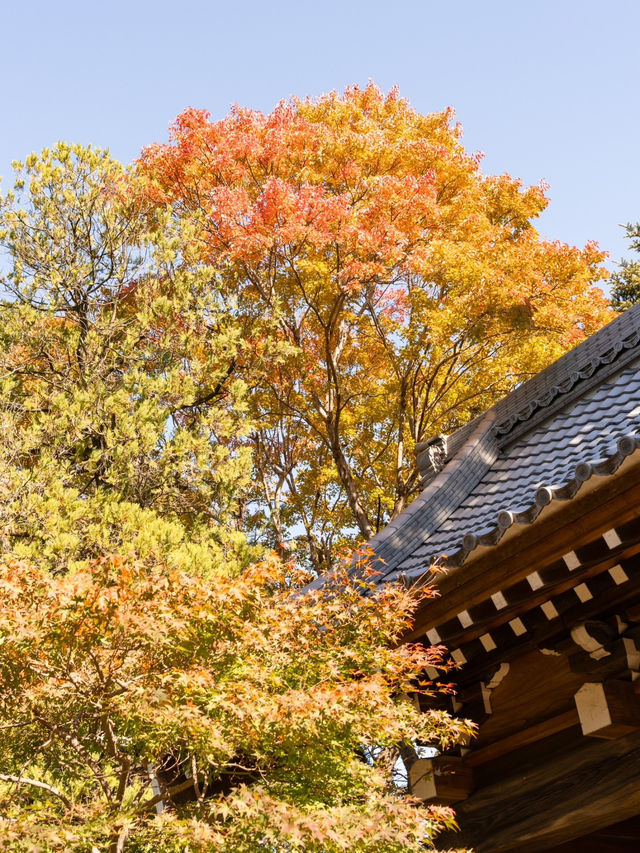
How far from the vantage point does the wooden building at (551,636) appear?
3.34 meters

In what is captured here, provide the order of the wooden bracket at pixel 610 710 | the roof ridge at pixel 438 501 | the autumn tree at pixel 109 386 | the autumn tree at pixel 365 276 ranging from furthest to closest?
the autumn tree at pixel 365 276 < the autumn tree at pixel 109 386 < the roof ridge at pixel 438 501 < the wooden bracket at pixel 610 710

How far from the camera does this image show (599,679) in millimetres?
3578

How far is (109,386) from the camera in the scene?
1022 cm

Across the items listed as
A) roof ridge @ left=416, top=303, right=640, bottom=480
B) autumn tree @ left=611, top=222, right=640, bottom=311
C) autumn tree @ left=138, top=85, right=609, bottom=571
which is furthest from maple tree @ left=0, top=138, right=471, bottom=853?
autumn tree @ left=611, top=222, right=640, bottom=311

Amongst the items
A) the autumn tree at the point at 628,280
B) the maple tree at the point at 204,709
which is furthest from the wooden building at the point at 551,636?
the autumn tree at the point at 628,280

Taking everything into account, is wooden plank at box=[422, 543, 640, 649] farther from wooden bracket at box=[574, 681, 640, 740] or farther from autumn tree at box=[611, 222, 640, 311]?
autumn tree at box=[611, 222, 640, 311]

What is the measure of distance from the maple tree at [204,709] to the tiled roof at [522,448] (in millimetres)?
699

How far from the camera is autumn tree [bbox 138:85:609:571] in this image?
11.4m

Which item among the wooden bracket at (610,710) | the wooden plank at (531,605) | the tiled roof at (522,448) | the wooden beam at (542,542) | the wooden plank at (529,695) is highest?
the tiled roof at (522,448)

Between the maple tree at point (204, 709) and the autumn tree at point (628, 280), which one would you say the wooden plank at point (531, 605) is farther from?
the autumn tree at point (628, 280)

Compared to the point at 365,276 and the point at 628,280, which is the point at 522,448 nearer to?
the point at 365,276

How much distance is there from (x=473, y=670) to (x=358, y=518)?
24.4 ft

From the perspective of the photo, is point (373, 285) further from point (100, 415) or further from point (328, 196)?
point (100, 415)

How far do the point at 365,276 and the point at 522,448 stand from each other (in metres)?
6.25
